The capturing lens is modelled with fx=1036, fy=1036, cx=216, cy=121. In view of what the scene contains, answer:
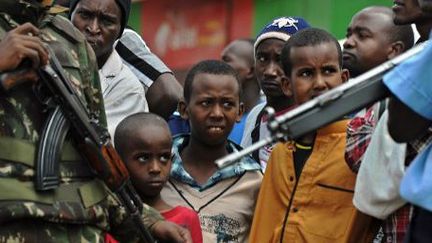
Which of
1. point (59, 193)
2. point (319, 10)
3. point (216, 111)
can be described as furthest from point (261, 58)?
point (319, 10)

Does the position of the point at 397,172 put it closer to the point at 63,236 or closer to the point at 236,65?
the point at 63,236

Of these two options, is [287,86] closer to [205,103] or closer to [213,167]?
[205,103]

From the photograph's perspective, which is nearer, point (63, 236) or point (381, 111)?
point (63, 236)

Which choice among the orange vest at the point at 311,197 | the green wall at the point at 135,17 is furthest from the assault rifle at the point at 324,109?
the green wall at the point at 135,17

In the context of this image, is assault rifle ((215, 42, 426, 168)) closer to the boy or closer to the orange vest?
the orange vest

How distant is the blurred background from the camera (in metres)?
12.3

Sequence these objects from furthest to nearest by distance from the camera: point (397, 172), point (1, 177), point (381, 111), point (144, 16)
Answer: point (144, 16) → point (381, 111) → point (397, 172) → point (1, 177)

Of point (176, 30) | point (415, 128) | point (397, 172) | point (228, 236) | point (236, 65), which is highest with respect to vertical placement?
point (415, 128)

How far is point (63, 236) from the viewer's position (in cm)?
362

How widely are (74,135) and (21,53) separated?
420mm

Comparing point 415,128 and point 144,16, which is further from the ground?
point 415,128

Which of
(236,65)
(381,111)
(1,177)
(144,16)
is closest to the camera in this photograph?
(1,177)

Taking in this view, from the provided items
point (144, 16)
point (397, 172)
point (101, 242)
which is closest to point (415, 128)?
point (397, 172)

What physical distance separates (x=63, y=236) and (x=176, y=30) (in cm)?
1031
